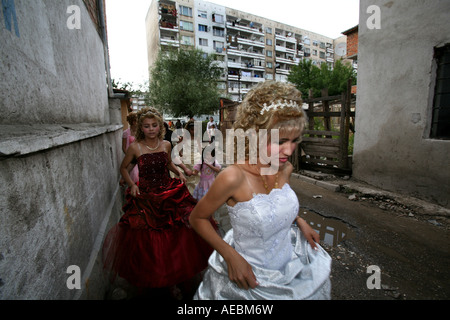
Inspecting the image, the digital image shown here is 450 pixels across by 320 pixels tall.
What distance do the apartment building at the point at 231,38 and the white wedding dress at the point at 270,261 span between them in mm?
33497

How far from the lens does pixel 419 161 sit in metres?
4.84

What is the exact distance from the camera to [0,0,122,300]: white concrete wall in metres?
1.09

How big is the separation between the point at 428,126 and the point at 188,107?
85.1 ft

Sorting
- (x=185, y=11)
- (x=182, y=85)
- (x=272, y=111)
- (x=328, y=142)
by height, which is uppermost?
(x=185, y=11)

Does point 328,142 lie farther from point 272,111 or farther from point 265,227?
point 265,227

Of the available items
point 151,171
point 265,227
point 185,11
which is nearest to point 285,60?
point 185,11

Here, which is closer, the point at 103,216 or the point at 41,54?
the point at 41,54

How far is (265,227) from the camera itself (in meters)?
1.38

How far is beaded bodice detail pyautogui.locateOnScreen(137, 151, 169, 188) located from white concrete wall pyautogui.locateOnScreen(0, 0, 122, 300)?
0.63 m

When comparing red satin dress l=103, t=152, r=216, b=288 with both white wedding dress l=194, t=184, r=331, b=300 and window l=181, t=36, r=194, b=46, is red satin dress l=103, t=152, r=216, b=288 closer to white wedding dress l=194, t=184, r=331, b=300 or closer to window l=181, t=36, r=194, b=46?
white wedding dress l=194, t=184, r=331, b=300

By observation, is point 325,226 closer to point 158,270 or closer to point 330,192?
point 330,192

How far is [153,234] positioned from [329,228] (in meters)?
3.31

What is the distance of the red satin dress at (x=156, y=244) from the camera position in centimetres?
244
